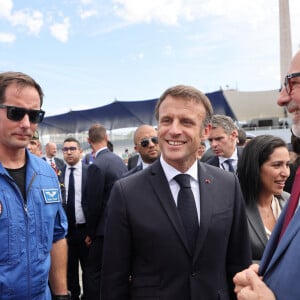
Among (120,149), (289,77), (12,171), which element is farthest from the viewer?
(120,149)

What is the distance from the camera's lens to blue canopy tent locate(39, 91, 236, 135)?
2110 centimetres

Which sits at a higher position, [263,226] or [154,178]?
[154,178]

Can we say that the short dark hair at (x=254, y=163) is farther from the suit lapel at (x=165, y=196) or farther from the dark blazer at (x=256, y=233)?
the suit lapel at (x=165, y=196)

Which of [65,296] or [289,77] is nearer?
[289,77]

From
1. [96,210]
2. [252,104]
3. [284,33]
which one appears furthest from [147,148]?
[252,104]

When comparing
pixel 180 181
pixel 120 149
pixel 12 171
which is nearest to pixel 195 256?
pixel 180 181

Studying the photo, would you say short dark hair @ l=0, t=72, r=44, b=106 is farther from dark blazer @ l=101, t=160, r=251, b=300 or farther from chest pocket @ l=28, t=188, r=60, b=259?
dark blazer @ l=101, t=160, r=251, b=300

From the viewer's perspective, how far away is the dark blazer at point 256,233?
2.37 m

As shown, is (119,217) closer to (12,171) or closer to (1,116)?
(12,171)

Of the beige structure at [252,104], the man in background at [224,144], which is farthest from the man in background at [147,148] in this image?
the beige structure at [252,104]

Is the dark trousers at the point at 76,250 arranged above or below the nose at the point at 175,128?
below

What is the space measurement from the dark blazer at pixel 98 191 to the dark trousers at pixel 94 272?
0.19 meters

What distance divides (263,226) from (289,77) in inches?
54.9

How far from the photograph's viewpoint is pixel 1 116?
6.69 ft
